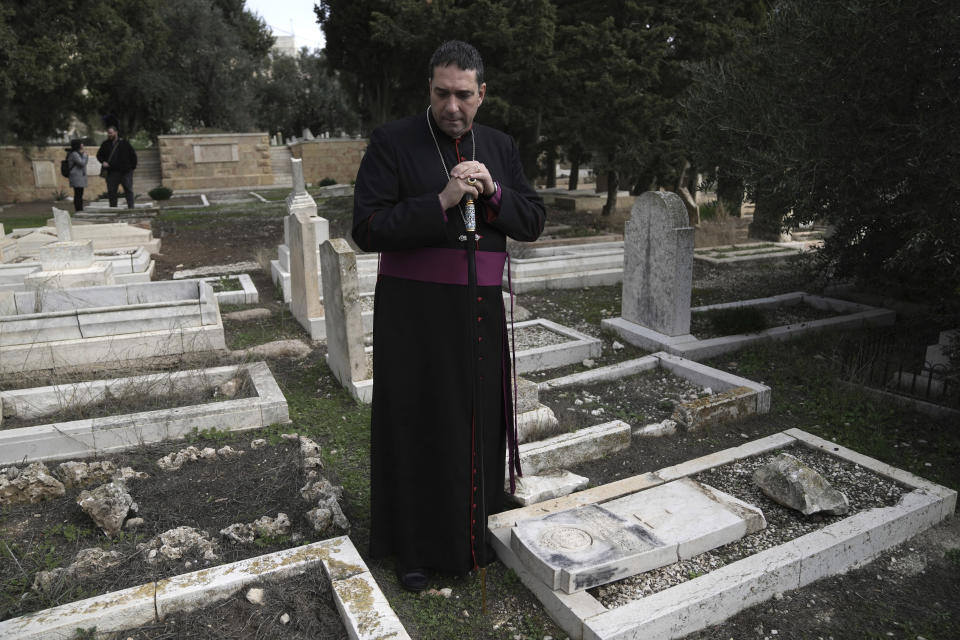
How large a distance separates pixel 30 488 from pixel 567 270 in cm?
734

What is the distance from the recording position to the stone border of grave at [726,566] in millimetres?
2680

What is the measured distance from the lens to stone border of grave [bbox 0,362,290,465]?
4.18 meters

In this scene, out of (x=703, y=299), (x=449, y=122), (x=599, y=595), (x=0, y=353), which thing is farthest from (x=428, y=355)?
(x=703, y=299)

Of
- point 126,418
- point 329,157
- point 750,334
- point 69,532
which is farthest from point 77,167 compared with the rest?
point 750,334

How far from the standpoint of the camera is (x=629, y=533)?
3.10 metres

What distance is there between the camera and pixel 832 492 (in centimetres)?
351

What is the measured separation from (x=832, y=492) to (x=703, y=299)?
5364 mm

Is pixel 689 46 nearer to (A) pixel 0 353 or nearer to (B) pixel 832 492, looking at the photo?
(B) pixel 832 492

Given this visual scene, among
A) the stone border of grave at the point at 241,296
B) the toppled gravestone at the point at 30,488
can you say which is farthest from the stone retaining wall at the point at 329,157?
the toppled gravestone at the point at 30,488

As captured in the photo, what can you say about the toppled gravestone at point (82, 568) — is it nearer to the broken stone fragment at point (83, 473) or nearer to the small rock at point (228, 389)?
the broken stone fragment at point (83, 473)

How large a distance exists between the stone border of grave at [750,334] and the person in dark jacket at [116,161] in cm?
1318

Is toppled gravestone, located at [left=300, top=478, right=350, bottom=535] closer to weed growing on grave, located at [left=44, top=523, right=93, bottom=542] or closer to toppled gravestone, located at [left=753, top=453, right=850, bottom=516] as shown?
weed growing on grave, located at [left=44, top=523, right=93, bottom=542]

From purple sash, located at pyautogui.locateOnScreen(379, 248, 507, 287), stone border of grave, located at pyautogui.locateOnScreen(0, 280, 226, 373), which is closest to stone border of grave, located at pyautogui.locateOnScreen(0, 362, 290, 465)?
stone border of grave, located at pyautogui.locateOnScreen(0, 280, 226, 373)

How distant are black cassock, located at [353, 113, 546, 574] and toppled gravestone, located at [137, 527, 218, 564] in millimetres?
842
